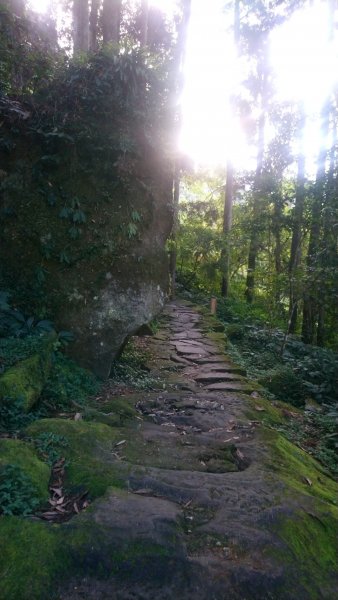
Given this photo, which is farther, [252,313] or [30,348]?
[252,313]

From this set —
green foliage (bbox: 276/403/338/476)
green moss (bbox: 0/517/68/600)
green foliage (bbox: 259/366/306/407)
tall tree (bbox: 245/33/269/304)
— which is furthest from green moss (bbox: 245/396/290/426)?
tall tree (bbox: 245/33/269/304)

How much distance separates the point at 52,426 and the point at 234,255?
1420 centimetres

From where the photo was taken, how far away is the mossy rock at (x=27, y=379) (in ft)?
11.2

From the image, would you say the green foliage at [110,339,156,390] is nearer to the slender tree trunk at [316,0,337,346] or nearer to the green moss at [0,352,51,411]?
the green moss at [0,352,51,411]

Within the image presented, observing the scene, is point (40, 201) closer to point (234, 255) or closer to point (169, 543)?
point (169, 543)

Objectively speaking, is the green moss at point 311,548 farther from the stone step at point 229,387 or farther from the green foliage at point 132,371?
the green foliage at point 132,371

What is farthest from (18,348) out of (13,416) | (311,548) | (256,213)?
(256,213)

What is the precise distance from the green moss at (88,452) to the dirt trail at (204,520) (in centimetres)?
10

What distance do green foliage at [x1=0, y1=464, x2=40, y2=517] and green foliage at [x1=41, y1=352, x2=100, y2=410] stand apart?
5.37 ft

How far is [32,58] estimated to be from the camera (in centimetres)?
594

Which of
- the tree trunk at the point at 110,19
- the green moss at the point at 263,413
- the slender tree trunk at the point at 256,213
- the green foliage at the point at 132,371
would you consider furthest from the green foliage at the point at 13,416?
the tree trunk at the point at 110,19

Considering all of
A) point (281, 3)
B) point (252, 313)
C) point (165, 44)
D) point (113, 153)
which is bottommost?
point (252, 313)

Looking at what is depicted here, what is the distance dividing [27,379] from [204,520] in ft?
6.94

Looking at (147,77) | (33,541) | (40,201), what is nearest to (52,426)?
(33,541)
